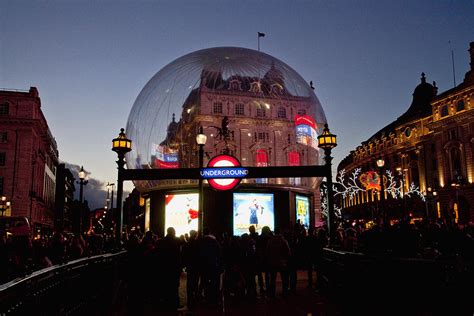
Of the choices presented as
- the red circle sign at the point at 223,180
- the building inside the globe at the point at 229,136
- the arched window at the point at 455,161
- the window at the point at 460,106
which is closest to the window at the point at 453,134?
the arched window at the point at 455,161

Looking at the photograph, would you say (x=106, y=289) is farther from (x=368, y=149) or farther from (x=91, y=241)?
(x=368, y=149)

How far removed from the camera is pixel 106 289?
509 inches

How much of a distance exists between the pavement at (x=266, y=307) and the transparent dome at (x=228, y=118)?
14354mm

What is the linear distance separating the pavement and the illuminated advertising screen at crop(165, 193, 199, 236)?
40.7 ft

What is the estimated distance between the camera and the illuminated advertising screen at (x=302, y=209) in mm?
28281

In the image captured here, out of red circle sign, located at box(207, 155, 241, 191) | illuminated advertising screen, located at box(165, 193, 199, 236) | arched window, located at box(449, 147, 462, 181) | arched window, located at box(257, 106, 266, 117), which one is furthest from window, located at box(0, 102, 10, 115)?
arched window, located at box(449, 147, 462, 181)

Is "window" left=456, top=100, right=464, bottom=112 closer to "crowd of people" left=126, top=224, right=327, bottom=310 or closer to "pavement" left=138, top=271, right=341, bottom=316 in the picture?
"crowd of people" left=126, top=224, right=327, bottom=310

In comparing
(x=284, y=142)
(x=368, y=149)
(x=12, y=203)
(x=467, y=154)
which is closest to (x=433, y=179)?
(x=467, y=154)

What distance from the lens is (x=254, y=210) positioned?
88.8ft

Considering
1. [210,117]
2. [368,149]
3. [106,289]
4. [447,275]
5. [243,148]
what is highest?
[368,149]

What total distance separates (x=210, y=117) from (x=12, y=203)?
4912cm

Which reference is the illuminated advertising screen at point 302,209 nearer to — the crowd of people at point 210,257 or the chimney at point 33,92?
the crowd of people at point 210,257

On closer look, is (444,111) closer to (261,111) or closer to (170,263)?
(261,111)

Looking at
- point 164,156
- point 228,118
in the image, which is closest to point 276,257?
point 164,156
